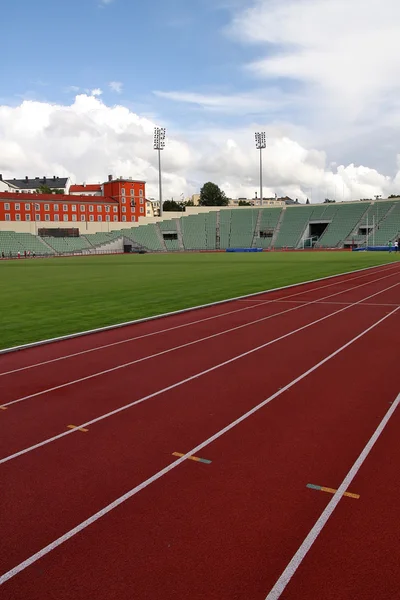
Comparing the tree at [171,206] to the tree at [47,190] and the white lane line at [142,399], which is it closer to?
the tree at [47,190]

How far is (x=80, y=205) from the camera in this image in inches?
3590

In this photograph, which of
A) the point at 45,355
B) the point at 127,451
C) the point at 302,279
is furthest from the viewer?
the point at 302,279

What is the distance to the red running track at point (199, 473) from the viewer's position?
10.9 ft

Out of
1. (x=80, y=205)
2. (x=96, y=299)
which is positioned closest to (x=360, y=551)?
(x=96, y=299)

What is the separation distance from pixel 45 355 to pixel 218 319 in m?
5.22

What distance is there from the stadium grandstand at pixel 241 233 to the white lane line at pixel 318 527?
214 feet

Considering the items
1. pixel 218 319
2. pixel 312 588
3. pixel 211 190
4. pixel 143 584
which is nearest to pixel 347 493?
pixel 312 588

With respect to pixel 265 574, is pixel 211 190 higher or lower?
higher

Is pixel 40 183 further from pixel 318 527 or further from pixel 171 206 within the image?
pixel 318 527

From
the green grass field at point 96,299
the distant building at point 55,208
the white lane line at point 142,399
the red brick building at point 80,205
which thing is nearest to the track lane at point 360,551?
the white lane line at point 142,399

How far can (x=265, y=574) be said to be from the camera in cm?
331

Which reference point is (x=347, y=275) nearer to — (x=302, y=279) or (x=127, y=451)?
(x=302, y=279)

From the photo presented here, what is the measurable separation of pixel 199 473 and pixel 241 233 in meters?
79.2

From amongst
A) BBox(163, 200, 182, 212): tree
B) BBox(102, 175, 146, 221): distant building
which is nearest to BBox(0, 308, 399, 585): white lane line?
BBox(102, 175, 146, 221): distant building
